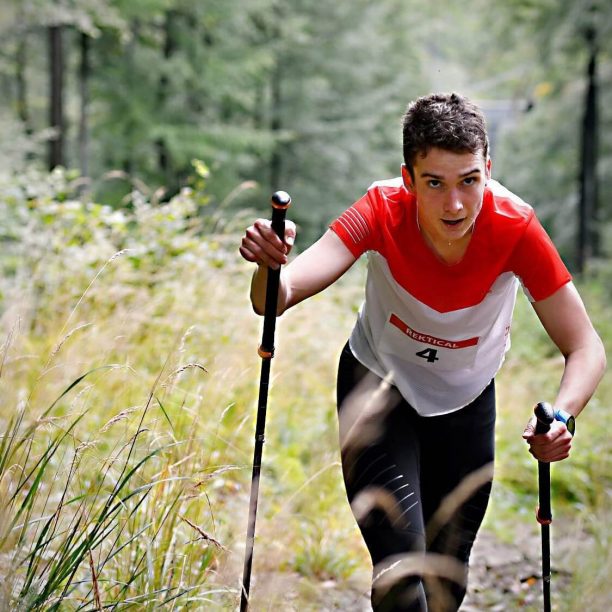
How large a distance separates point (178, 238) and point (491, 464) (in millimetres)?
3291

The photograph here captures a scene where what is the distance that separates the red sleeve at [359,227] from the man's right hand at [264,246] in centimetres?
38

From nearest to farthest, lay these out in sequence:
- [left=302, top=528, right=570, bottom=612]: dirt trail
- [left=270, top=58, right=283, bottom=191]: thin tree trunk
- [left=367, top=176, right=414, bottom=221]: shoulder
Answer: [left=367, top=176, right=414, bottom=221]: shoulder, [left=302, top=528, right=570, bottom=612]: dirt trail, [left=270, top=58, right=283, bottom=191]: thin tree trunk

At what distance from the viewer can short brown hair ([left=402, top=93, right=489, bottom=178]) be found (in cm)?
243

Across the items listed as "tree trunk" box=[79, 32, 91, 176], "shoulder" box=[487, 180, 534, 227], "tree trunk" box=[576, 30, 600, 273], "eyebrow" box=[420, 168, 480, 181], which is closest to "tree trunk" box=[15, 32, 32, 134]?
"tree trunk" box=[79, 32, 91, 176]

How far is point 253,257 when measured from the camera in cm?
226

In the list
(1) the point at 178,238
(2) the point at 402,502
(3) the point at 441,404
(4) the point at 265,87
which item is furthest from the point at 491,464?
(4) the point at 265,87

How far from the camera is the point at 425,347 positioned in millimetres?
2770

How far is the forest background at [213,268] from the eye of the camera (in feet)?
8.52

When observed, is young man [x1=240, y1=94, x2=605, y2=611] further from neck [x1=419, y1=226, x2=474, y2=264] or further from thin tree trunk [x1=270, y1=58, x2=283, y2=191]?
thin tree trunk [x1=270, y1=58, x2=283, y2=191]

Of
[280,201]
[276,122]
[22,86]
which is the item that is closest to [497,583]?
[280,201]

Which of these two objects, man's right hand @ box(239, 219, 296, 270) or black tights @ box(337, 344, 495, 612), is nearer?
man's right hand @ box(239, 219, 296, 270)

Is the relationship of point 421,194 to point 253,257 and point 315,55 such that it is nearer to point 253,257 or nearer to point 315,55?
point 253,257

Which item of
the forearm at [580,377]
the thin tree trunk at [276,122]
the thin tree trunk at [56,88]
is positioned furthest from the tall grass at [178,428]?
the thin tree trunk at [276,122]

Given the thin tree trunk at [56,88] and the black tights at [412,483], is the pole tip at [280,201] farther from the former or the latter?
the thin tree trunk at [56,88]
